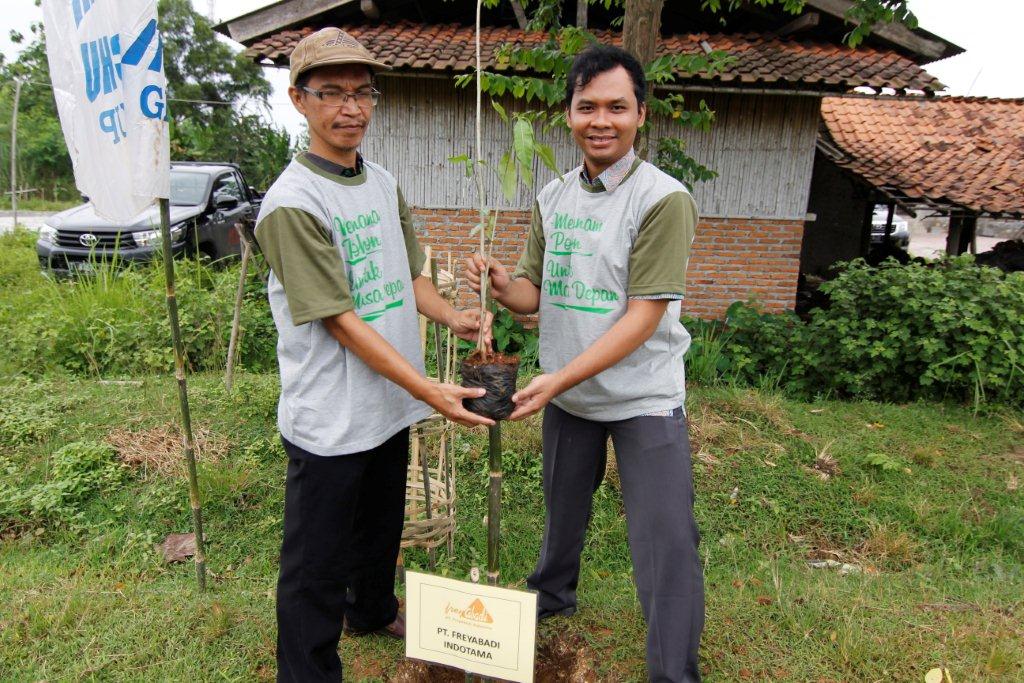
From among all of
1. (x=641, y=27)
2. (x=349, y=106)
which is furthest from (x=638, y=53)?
(x=349, y=106)

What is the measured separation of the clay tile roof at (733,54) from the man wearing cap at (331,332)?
4.20 metres

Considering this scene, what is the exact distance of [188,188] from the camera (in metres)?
8.01

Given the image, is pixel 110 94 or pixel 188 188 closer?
pixel 110 94

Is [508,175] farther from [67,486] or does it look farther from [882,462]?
[882,462]

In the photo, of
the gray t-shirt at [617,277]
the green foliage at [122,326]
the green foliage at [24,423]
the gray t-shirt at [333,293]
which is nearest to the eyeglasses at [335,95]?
the gray t-shirt at [333,293]

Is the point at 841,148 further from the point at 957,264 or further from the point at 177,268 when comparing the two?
the point at 177,268

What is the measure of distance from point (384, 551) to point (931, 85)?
6223mm

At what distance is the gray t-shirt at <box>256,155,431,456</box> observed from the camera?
162 cm

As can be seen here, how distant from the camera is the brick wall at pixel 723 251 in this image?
6.66 m

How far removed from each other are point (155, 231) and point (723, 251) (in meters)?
6.10

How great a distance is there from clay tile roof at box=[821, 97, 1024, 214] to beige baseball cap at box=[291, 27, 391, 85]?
731 centimetres

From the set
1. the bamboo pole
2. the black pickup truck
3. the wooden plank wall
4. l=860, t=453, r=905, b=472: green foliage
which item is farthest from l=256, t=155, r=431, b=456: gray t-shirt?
the black pickup truck

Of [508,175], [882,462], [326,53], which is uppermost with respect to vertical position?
[326,53]

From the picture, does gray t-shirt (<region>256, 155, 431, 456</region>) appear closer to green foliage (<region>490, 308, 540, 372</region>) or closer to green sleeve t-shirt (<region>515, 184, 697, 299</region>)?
green sleeve t-shirt (<region>515, 184, 697, 299</region>)
